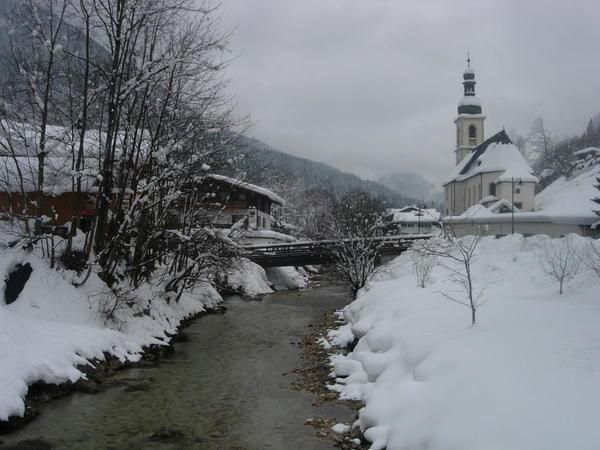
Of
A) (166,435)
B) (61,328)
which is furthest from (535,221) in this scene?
(166,435)

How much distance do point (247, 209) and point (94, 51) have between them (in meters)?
27.7

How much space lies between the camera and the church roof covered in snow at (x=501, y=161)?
55.6m

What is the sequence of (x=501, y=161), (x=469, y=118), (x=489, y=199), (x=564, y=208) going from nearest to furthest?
(x=564, y=208), (x=489, y=199), (x=501, y=161), (x=469, y=118)

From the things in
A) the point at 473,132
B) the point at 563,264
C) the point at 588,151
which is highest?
the point at 473,132

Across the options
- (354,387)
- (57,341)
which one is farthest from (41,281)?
(354,387)

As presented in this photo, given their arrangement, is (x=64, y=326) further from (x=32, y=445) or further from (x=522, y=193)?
(x=522, y=193)

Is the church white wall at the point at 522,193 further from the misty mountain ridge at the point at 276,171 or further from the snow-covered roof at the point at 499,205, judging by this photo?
the misty mountain ridge at the point at 276,171

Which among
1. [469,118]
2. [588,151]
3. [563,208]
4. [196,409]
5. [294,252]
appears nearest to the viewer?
[196,409]

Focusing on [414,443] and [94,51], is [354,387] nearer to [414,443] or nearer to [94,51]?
[414,443]

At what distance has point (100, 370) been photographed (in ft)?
42.6

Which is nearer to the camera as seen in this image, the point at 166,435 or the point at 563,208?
the point at 166,435

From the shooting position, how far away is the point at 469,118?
7075 centimetres

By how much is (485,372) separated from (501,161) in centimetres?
5444

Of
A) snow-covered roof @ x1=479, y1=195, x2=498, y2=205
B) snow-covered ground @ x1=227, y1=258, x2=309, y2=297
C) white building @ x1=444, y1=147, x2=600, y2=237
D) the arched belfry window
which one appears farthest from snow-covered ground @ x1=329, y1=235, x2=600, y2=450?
the arched belfry window
